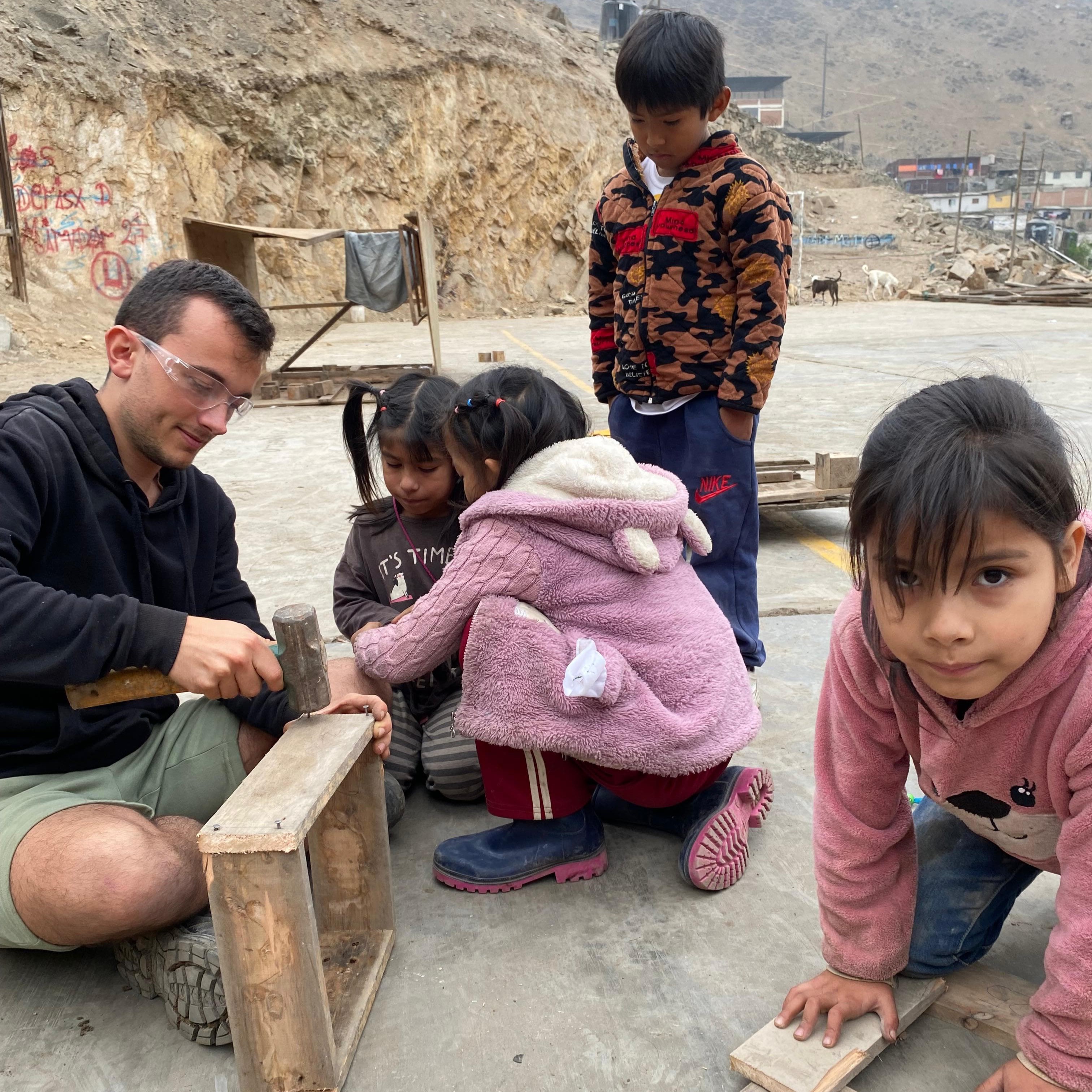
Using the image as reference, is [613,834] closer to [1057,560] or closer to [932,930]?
[932,930]

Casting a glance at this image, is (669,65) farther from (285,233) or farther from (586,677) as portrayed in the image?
(285,233)

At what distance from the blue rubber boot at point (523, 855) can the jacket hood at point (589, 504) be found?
0.61 meters

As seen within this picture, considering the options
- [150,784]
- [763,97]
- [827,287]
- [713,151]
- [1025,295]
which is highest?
[763,97]

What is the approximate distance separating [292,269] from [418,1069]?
75.5ft

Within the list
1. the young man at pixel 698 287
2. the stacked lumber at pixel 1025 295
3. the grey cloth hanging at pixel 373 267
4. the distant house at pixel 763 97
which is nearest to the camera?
the young man at pixel 698 287

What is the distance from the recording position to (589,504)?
6.83 ft

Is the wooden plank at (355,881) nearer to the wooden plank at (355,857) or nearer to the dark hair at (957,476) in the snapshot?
the wooden plank at (355,857)

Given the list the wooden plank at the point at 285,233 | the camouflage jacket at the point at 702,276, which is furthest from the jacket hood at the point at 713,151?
the wooden plank at the point at 285,233

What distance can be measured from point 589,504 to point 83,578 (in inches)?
40.7

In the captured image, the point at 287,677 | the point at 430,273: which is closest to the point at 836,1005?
the point at 287,677

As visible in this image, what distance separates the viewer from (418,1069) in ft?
5.48

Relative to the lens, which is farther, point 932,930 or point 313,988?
point 932,930

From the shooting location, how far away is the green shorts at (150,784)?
5.89ft

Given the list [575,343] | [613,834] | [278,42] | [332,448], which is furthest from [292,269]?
[613,834]
